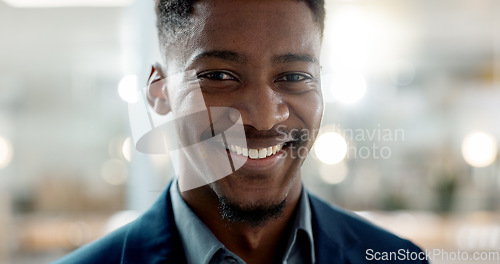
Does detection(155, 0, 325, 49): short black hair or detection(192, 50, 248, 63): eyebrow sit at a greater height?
detection(155, 0, 325, 49): short black hair

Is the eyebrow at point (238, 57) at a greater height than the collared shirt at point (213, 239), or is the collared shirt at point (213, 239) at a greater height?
the eyebrow at point (238, 57)

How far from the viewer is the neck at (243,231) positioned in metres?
0.72

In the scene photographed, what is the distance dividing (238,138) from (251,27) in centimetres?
15

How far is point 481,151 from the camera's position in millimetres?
1178

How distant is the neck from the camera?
0.72 meters

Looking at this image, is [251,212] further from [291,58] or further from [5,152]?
[5,152]

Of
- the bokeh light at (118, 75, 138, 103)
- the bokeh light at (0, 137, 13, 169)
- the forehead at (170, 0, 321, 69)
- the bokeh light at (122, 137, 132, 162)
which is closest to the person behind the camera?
the forehead at (170, 0, 321, 69)

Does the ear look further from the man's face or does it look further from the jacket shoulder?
the jacket shoulder

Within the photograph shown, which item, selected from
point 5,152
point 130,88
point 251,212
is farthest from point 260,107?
point 5,152

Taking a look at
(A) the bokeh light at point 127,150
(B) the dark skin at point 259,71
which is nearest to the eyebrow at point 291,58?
(B) the dark skin at point 259,71

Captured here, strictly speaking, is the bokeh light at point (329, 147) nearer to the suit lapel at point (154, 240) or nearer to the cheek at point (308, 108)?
the cheek at point (308, 108)

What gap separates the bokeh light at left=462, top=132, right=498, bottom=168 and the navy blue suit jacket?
0.48 metres

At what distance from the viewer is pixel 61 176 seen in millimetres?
1390

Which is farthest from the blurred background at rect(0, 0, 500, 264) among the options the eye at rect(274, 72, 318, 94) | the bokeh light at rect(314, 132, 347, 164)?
the eye at rect(274, 72, 318, 94)
